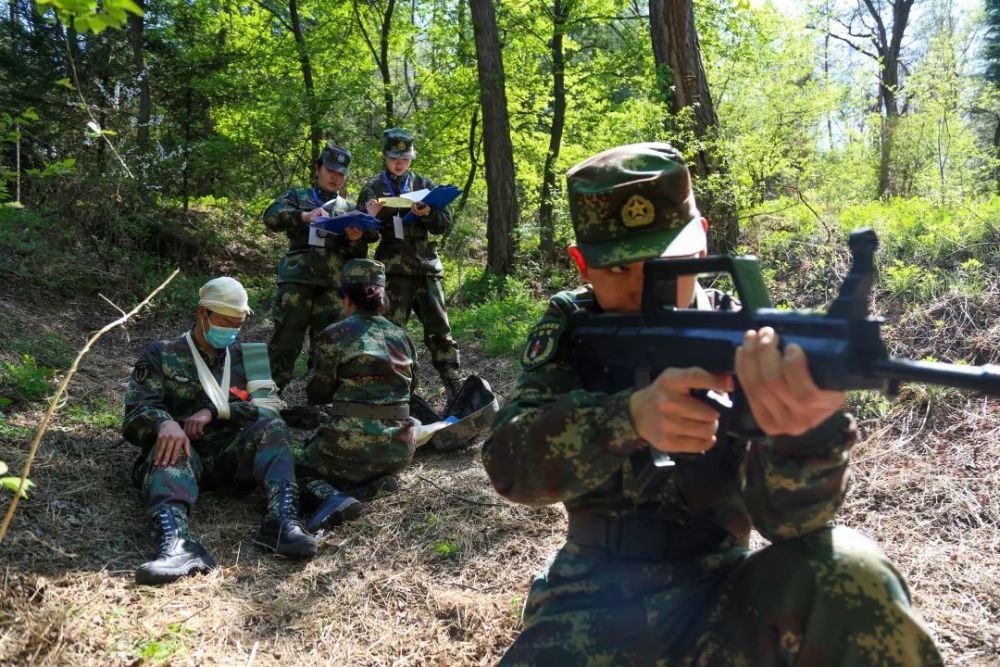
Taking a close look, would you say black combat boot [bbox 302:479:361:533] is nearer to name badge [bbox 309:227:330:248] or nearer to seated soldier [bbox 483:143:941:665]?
seated soldier [bbox 483:143:941:665]

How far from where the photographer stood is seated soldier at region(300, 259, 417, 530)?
15.9 feet

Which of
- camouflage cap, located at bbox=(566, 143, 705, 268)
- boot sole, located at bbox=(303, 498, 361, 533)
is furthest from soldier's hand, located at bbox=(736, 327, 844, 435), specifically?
boot sole, located at bbox=(303, 498, 361, 533)

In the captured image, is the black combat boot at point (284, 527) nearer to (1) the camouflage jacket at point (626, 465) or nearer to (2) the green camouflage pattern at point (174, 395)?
(2) the green camouflage pattern at point (174, 395)

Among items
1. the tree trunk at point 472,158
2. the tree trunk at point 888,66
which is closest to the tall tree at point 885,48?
the tree trunk at point 888,66

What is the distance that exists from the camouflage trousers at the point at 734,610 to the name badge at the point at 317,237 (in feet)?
17.0

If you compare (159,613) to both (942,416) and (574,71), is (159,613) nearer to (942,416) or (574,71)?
(942,416)

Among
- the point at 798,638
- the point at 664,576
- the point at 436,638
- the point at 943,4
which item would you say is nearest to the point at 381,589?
the point at 436,638

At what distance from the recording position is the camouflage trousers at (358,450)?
4.84 m

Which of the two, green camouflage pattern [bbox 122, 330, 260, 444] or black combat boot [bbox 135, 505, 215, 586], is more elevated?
green camouflage pattern [bbox 122, 330, 260, 444]

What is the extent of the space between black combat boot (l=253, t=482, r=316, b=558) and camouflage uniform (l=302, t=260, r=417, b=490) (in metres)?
0.42

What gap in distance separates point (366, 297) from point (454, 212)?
9.08 m

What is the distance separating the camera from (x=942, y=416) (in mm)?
4410

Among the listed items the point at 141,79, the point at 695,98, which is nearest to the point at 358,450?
the point at 695,98

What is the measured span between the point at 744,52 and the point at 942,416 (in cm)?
841
